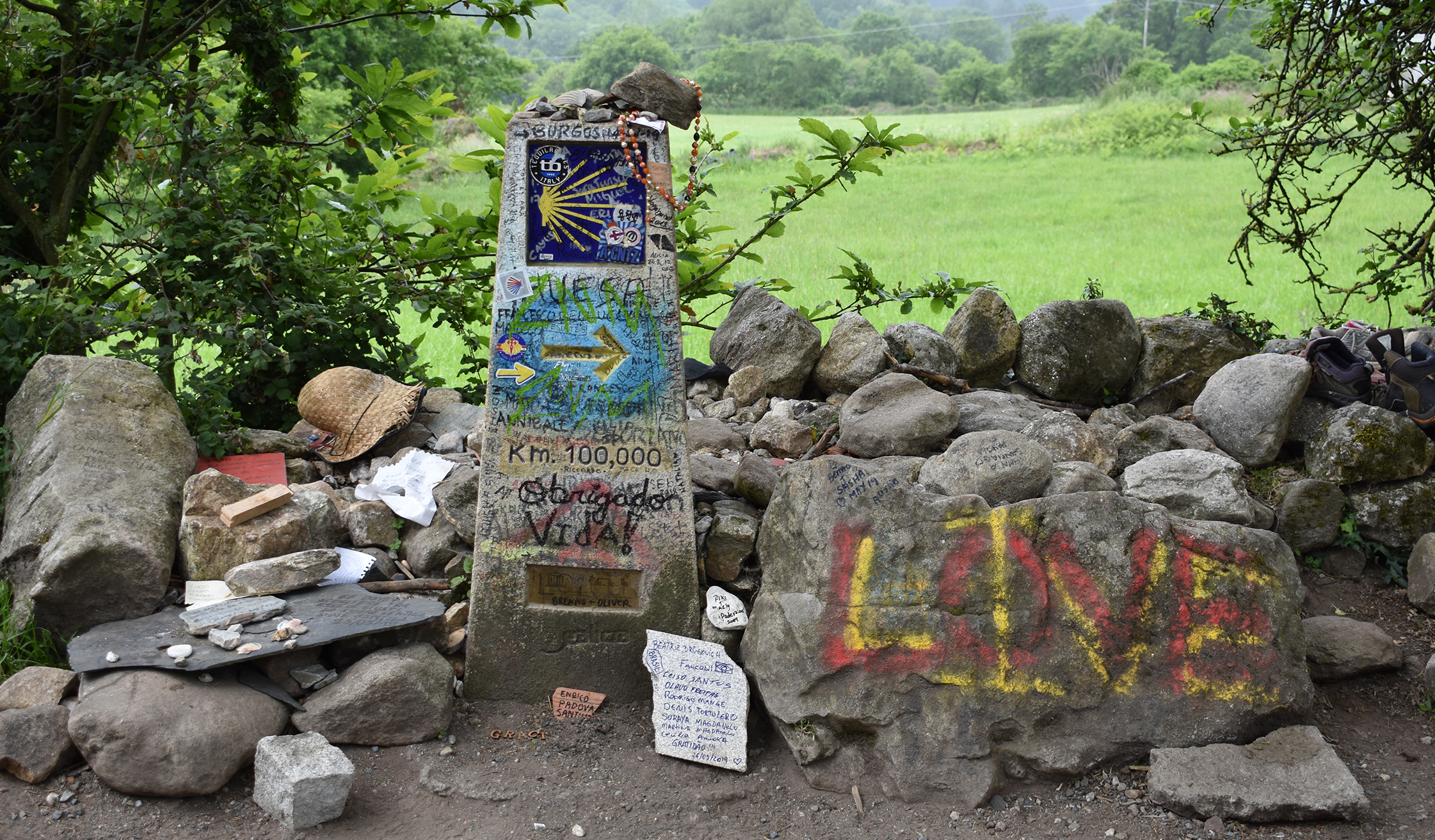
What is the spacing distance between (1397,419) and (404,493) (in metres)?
4.69

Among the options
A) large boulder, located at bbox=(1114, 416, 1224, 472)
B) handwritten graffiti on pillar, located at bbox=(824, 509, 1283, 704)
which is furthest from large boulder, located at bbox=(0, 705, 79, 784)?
large boulder, located at bbox=(1114, 416, 1224, 472)

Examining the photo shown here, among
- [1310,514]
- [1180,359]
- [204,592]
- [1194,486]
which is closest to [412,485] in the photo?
[204,592]

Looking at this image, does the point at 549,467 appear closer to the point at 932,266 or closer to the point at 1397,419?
the point at 1397,419

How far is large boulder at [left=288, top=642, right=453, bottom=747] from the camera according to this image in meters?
3.45

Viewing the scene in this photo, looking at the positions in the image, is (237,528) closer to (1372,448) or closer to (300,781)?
(300,781)

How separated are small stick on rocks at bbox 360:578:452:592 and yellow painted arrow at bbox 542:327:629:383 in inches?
43.4

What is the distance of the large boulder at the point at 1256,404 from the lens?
4789mm

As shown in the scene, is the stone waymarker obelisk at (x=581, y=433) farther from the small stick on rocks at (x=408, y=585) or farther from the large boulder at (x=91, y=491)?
the large boulder at (x=91, y=491)

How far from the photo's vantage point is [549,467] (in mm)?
3830

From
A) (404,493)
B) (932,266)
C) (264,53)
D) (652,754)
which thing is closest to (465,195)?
(932,266)

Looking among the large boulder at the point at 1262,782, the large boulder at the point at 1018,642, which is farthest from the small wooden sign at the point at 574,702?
the large boulder at the point at 1262,782

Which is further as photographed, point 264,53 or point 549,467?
point 264,53

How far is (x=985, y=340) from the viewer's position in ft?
18.6

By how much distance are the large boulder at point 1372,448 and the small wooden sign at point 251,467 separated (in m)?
4.91
